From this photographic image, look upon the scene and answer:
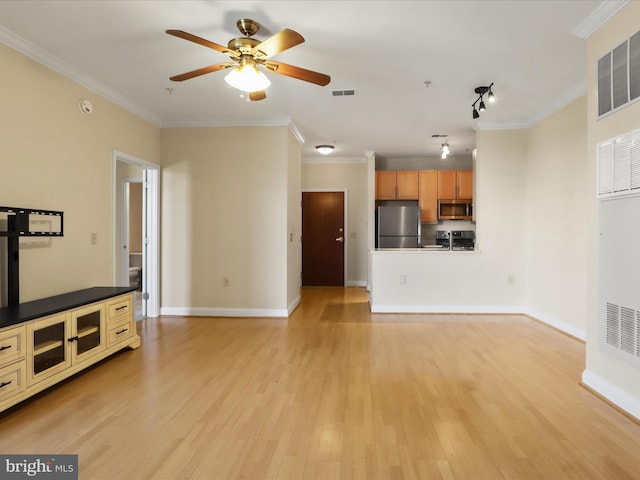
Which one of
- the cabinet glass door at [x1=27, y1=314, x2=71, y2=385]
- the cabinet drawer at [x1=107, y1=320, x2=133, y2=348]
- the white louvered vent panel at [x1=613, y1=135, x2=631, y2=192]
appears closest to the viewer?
the white louvered vent panel at [x1=613, y1=135, x2=631, y2=192]

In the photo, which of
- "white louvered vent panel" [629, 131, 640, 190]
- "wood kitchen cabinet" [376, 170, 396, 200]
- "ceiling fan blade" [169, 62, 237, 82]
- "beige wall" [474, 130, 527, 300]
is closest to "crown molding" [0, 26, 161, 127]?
"ceiling fan blade" [169, 62, 237, 82]

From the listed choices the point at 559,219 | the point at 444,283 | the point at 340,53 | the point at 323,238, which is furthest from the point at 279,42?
the point at 323,238

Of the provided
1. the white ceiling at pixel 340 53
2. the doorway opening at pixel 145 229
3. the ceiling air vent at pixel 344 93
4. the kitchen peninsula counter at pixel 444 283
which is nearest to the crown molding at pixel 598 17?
the white ceiling at pixel 340 53

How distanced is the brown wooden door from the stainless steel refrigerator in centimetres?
123

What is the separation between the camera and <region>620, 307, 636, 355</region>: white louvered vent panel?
245cm

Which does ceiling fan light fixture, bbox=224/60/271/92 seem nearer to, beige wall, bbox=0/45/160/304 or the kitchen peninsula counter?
beige wall, bbox=0/45/160/304

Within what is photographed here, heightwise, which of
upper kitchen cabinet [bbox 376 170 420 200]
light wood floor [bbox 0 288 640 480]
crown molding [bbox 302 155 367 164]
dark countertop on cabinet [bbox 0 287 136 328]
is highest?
crown molding [bbox 302 155 367 164]

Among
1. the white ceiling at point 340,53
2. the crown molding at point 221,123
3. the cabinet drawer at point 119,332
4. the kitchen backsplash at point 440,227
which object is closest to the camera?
the white ceiling at point 340,53

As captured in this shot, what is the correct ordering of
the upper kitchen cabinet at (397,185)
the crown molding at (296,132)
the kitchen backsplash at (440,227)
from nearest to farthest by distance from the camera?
the crown molding at (296,132)
the upper kitchen cabinet at (397,185)
the kitchen backsplash at (440,227)

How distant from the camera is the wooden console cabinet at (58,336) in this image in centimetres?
249

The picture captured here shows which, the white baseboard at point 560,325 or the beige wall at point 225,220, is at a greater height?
the beige wall at point 225,220

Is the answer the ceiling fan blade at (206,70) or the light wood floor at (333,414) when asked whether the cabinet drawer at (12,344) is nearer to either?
the light wood floor at (333,414)

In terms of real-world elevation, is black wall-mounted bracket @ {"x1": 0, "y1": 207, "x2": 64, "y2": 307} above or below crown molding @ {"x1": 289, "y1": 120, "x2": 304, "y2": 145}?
below

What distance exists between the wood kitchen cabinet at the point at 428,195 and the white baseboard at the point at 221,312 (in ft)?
11.6
